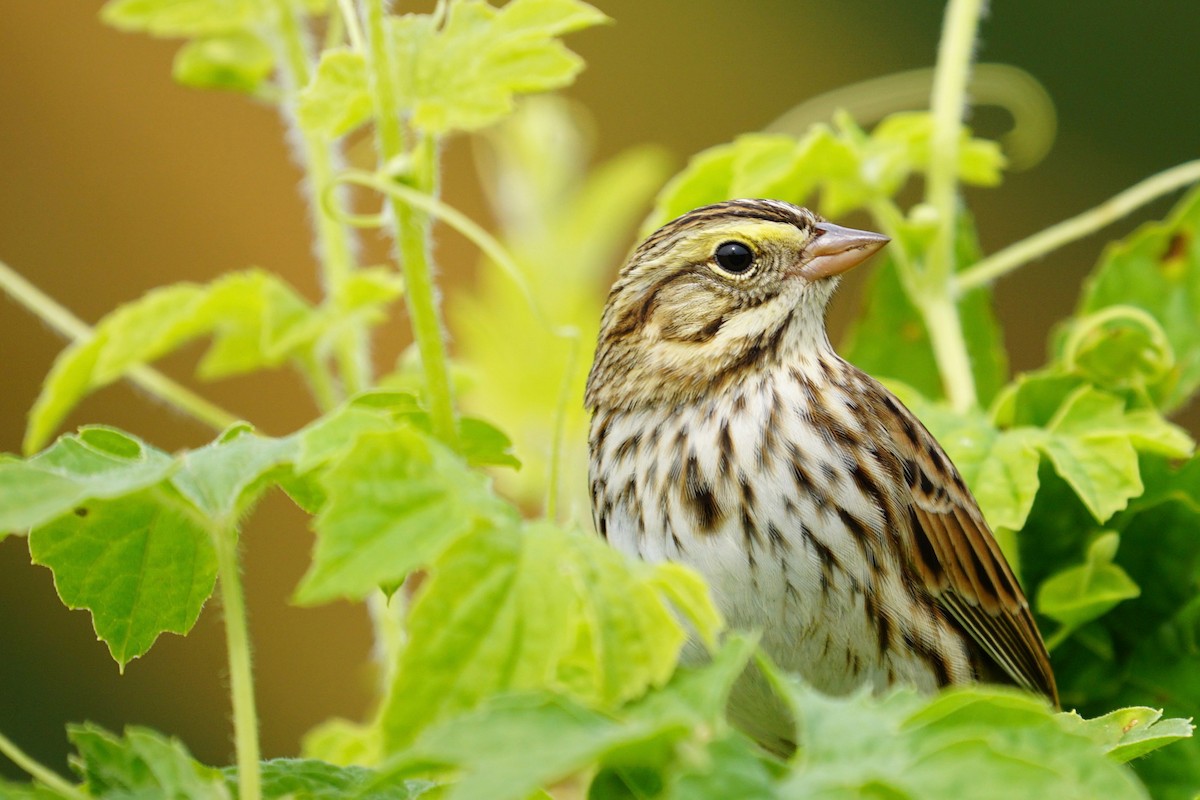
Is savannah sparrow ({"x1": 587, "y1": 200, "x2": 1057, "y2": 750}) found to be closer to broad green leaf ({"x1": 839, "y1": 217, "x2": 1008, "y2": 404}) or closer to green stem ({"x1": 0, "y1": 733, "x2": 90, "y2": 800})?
broad green leaf ({"x1": 839, "y1": 217, "x2": 1008, "y2": 404})

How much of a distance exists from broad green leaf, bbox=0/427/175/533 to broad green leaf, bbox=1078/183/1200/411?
89 cm

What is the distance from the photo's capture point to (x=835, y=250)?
4.21 feet

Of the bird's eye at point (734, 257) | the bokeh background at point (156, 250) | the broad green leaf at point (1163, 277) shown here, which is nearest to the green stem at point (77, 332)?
the bird's eye at point (734, 257)

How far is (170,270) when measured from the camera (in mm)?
3283

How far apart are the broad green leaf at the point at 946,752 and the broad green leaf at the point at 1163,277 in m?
0.77

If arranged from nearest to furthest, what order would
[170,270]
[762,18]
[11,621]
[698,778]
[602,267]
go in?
[698,778], [602,267], [170,270], [11,621], [762,18]

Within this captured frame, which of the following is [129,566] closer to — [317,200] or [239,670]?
[239,670]

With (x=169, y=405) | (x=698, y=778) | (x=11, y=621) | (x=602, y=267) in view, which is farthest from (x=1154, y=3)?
(x=698, y=778)

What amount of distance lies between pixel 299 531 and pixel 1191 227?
230 centimetres

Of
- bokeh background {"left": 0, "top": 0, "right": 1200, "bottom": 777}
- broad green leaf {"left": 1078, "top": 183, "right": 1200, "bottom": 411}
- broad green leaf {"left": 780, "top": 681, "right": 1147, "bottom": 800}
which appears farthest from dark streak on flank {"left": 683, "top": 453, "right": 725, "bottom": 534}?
bokeh background {"left": 0, "top": 0, "right": 1200, "bottom": 777}

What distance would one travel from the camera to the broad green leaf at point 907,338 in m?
1.45

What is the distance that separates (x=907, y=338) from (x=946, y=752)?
90cm

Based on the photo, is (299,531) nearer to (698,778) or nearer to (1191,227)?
(1191,227)

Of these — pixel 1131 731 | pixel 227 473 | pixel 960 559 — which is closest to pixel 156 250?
pixel 960 559
